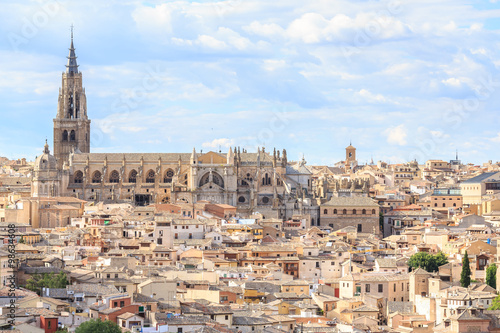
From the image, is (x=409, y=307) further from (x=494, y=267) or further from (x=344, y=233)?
(x=344, y=233)

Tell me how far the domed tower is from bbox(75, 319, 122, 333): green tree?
6929 centimetres

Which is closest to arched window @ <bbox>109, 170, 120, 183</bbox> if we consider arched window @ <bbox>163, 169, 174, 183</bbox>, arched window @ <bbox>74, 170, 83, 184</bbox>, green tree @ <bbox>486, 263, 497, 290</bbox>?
arched window @ <bbox>74, 170, 83, 184</bbox>

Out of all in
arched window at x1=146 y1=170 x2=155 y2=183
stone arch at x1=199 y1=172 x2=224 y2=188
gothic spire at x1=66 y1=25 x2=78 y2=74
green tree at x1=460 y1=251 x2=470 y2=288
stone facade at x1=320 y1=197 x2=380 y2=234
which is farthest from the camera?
gothic spire at x1=66 y1=25 x2=78 y2=74

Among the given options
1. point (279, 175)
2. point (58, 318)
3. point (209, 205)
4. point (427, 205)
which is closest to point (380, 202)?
point (427, 205)

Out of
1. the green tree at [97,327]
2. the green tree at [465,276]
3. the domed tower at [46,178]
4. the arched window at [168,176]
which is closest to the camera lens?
the green tree at [97,327]

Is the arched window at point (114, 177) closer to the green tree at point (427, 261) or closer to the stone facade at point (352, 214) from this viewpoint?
the stone facade at point (352, 214)

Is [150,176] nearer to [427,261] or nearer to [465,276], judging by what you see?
[427,261]

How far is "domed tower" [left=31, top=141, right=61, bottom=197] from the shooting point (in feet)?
368

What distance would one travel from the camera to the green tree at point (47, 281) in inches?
2125

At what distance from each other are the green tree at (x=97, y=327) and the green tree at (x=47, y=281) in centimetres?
1068

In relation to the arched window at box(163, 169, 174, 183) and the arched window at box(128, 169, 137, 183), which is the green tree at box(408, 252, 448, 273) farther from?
the arched window at box(128, 169, 137, 183)

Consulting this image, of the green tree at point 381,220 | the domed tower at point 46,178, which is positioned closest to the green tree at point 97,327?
the green tree at point 381,220

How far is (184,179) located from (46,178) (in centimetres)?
1258

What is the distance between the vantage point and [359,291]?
64.4 metres
